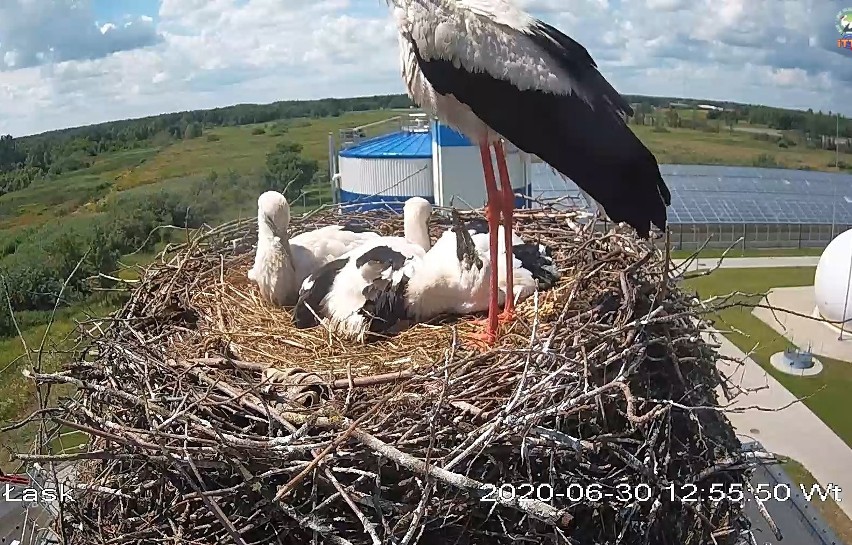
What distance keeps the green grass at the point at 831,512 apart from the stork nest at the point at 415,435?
2.19 metres

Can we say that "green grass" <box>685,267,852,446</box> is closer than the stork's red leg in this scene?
No

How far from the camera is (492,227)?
2.06 m

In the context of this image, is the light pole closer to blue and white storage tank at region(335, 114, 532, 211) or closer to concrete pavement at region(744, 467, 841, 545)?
blue and white storage tank at region(335, 114, 532, 211)

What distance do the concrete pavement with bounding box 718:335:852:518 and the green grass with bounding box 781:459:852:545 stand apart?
0.07m

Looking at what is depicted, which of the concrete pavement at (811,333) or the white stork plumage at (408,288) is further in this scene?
the concrete pavement at (811,333)

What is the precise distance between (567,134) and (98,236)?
2358mm

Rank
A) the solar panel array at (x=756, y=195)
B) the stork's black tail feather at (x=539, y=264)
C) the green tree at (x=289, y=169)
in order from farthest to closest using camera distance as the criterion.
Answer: the solar panel array at (x=756, y=195) → the green tree at (x=289, y=169) → the stork's black tail feather at (x=539, y=264)

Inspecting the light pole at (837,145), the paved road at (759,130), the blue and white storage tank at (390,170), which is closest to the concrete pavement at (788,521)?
the blue and white storage tank at (390,170)

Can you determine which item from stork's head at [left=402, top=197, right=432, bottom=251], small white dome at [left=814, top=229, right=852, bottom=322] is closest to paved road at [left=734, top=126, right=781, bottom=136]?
small white dome at [left=814, top=229, right=852, bottom=322]

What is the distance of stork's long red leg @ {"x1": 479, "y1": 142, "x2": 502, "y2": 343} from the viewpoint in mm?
1948

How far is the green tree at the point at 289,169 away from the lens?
3.17 meters

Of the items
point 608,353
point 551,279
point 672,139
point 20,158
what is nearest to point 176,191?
point 20,158

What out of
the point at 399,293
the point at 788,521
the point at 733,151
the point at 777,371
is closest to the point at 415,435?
the point at 399,293

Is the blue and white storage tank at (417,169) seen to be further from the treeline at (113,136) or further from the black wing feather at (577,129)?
the black wing feather at (577,129)
